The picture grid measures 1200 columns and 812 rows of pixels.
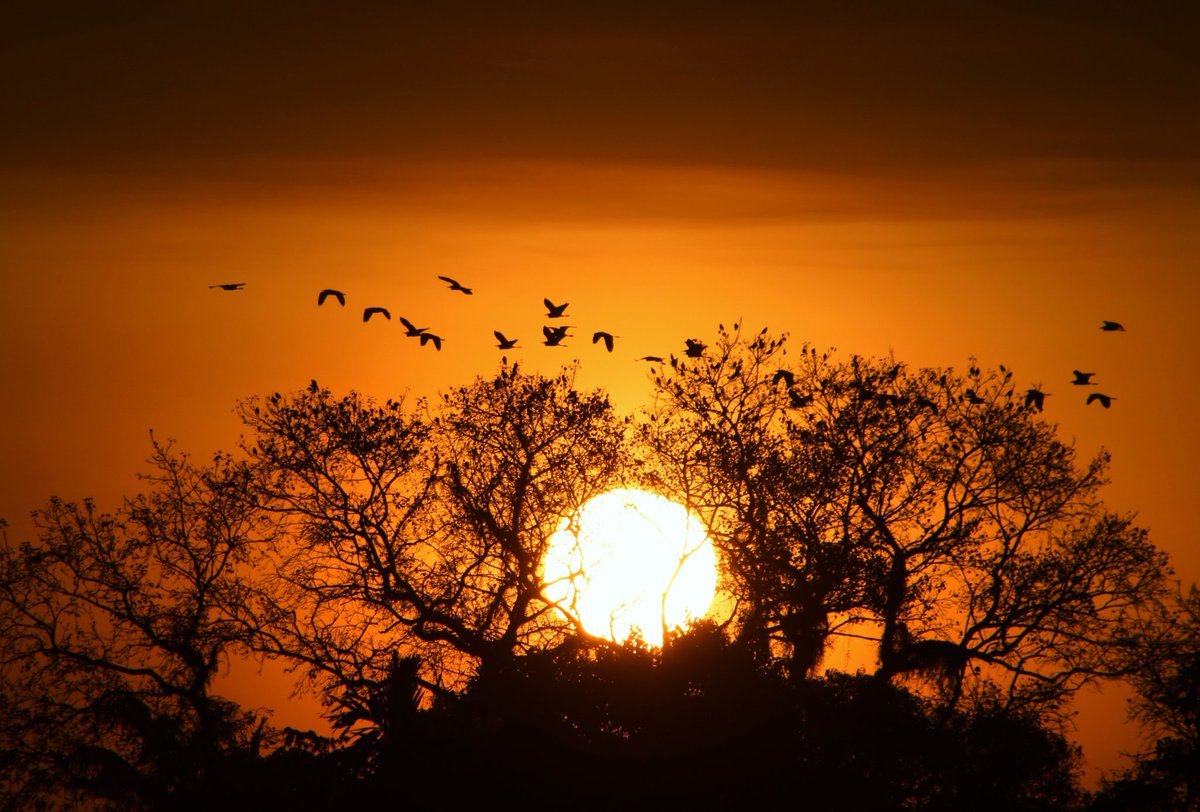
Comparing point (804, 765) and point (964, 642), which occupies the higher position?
point (964, 642)

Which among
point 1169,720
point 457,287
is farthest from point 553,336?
point 1169,720

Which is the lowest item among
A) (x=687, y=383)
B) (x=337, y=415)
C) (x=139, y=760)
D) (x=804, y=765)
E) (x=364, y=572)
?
(x=139, y=760)

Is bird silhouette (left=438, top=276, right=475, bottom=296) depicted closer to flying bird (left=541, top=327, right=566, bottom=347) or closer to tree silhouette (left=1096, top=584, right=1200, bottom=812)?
flying bird (left=541, top=327, right=566, bottom=347)

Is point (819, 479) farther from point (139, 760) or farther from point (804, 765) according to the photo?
point (139, 760)

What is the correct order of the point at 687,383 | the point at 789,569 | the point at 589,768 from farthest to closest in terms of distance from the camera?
the point at 687,383 → the point at 789,569 → the point at 589,768

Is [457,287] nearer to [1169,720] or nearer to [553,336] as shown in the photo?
[553,336]

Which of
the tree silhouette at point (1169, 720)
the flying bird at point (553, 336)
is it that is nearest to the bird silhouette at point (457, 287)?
the flying bird at point (553, 336)

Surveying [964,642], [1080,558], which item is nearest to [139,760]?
[964,642]

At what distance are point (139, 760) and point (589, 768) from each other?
14246mm

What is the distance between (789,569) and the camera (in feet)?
107

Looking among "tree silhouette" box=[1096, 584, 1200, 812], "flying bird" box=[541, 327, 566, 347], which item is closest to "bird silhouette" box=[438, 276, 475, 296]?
"flying bird" box=[541, 327, 566, 347]

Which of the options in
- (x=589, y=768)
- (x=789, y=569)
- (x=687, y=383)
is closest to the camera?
(x=589, y=768)

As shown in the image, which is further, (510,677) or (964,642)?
(964,642)

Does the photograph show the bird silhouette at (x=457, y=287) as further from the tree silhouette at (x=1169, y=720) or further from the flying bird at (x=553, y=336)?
the tree silhouette at (x=1169, y=720)
